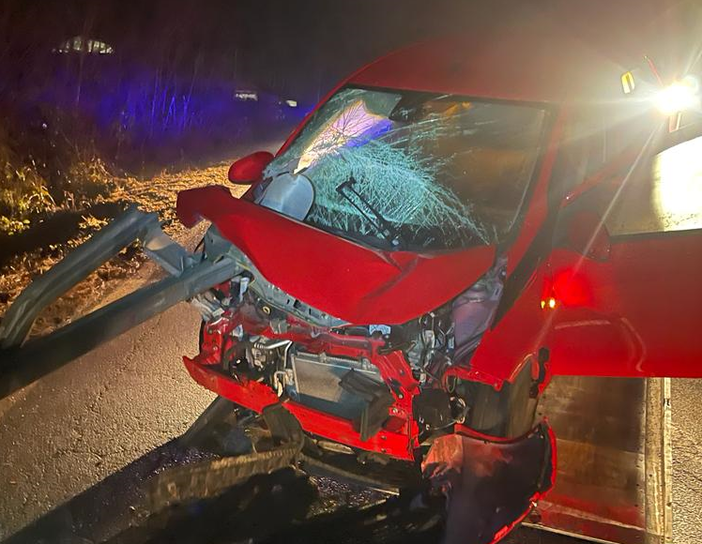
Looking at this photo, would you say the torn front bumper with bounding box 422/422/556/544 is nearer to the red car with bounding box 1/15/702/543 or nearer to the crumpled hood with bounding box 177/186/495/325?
the red car with bounding box 1/15/702/543

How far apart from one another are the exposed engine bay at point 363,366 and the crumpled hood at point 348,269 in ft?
0.43

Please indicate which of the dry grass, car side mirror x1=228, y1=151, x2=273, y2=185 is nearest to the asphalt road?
the dry grass

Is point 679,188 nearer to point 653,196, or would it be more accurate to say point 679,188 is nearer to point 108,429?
point 653,196

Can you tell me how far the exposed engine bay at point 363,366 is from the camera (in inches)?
99.7

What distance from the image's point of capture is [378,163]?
131 inches

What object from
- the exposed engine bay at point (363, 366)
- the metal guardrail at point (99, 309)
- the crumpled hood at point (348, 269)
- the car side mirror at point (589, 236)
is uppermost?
the car side mirror at point (589, 236)

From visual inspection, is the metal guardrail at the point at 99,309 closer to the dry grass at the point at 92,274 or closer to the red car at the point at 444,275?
the red car at the point at 444,275

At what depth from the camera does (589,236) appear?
9.52ft

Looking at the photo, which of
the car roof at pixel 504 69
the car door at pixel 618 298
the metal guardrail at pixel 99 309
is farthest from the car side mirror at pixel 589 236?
the metal guardrail at pixel 99 309

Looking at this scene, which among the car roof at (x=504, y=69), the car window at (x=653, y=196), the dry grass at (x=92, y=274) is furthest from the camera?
the dry grass at (x=92, y=274)

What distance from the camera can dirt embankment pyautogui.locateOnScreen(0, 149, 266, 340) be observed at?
5.01m

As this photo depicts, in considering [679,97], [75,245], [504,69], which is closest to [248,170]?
[504,69]

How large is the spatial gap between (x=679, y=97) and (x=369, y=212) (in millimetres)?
5322

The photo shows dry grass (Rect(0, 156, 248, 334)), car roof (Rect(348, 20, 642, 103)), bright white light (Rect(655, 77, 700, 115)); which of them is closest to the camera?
car roof (Rect(348, 20, 642, 103))
